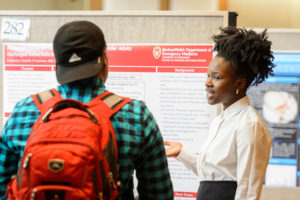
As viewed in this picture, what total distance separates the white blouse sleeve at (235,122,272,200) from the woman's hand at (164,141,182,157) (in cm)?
32

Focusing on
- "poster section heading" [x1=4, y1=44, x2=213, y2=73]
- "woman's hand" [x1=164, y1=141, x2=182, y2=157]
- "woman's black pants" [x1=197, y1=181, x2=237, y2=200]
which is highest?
"poster section heading" [x1=4, y1=44, x2=213, y2=73]

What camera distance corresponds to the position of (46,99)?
2.82 feet

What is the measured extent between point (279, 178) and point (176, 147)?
77 cm

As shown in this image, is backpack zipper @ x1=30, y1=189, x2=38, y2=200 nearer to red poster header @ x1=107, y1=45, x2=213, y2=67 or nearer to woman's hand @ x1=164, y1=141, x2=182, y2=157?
woman's hand @ x1=164, y1=141, x2=182, y2=157

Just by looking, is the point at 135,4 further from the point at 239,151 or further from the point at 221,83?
the point at 239,151

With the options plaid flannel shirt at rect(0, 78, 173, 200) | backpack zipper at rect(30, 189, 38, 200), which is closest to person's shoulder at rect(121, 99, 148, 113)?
plaid flannel shirt at rect(0, 78, 173, 200)

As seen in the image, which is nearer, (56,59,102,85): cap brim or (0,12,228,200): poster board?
(56,59,102,85): cap brim

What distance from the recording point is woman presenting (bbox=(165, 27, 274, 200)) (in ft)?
3.91

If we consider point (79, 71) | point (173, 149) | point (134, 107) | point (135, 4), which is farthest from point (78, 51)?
point (135, 4)

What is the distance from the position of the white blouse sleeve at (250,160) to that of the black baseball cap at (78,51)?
60 cm

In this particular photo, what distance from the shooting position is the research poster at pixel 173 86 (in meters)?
1.57

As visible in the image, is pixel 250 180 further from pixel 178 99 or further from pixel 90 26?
pixel 90 26

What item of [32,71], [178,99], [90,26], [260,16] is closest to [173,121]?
[178,99]

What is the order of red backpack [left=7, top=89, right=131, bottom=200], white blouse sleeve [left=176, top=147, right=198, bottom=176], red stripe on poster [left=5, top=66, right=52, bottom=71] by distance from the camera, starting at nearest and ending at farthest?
red backpack [left=7, top=89, right=131, bottom=200] < white blouse sleeve [left=176, top=147, right=198, bottom=176] < red stripe on poster [left=5, top=66, right=52, bottom=71]
